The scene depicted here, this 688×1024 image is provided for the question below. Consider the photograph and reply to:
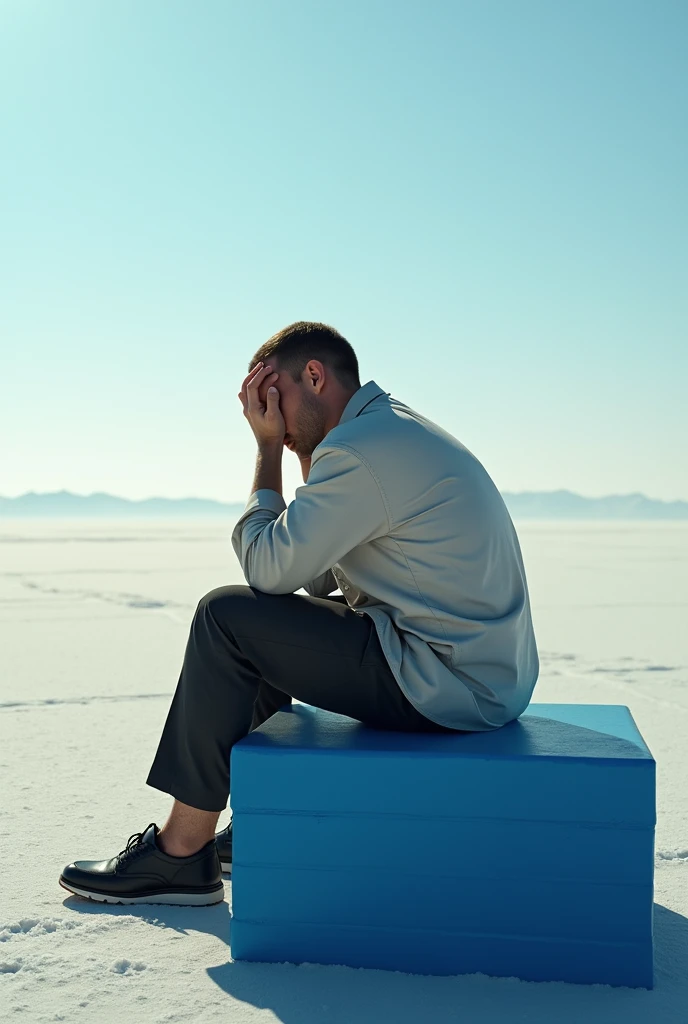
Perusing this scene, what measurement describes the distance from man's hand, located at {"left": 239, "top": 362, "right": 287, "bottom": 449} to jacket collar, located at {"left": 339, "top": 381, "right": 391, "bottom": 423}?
190 millimetres

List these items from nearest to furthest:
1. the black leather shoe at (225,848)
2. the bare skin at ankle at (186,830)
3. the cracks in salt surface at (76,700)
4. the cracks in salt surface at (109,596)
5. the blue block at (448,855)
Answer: the blue block at (448,855)
the bare skin at ankle at (186,830)
the black leather shoe at (225,848)
the cracks in salt surface at (76,700)
the cracks in salt surface at (109,596)

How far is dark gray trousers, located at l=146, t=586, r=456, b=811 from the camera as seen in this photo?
219cm

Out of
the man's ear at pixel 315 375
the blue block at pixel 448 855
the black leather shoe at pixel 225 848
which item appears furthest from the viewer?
the black leather shoe at pixel 225 848

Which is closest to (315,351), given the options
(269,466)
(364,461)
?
(269,466)

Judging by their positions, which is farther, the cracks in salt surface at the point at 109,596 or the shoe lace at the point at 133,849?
the cracks in salt surface at the point at 109,596

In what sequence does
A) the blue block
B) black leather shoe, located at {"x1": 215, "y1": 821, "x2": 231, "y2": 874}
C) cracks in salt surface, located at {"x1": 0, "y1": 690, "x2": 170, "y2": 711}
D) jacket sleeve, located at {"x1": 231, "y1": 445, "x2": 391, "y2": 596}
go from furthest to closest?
cracks in salt surface, located at {"x1": 0, "y1": 690, "x2": 170, "y2": 711}, black leather shoe, located at {"x1": 215, "y1": 821, "x2": 231, "y2": 874}, jacket sleeve, located at {"x1": 231, "y1": 445, "x2": 391, "y2": 596}, the blue block

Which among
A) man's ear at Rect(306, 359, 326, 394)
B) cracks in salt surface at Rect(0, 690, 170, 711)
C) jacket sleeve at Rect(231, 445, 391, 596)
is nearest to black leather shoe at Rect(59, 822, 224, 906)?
jacket sleeve at Rect(231, 445, 391, 596)

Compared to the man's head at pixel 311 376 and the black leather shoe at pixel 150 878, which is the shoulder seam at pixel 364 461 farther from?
the black leather shoe at pixel 150 878

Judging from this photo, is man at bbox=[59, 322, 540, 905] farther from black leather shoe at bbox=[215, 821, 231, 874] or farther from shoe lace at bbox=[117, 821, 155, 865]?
black leather shoe at bbox=[215, 821, 231, 874]

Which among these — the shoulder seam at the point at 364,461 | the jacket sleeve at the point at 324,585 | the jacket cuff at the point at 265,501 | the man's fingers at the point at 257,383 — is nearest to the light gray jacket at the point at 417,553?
the shoulder seam at the point at 364,461

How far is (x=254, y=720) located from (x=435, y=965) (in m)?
0.77

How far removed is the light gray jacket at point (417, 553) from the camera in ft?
7.04

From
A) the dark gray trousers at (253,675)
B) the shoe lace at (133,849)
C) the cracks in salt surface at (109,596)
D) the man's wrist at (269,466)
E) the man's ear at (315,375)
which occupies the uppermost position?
the man's ear at (315,375)

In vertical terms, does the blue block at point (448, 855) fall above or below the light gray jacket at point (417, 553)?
below
